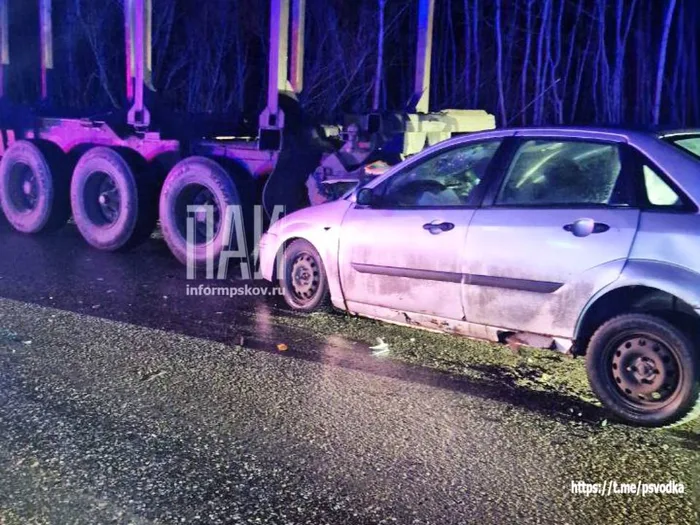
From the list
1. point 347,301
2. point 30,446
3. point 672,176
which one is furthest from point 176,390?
point 672,176

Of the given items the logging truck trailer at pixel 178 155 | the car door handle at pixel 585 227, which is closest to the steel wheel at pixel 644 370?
the car door handle at pixel 585 227

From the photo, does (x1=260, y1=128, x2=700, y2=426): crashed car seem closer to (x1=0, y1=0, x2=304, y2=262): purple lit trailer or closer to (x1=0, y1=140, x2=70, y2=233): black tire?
(x1=0, y1=0, x2=304, y2=262): purple lit trailer

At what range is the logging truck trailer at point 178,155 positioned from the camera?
22.9 feet

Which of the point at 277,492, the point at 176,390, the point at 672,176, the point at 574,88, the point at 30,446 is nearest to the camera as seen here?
the point at 277,492

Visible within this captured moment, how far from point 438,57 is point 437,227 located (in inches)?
421

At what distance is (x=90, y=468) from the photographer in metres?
3.22

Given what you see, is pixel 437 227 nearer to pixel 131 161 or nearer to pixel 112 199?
pixel 131 161

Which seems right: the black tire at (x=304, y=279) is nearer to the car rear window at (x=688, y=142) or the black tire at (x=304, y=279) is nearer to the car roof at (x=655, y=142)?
the car roof at (x=655, y=142)

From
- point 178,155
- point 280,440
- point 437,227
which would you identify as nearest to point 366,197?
point 437,227

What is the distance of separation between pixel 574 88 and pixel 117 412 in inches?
442

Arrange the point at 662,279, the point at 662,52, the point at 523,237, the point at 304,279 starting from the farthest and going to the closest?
the point at 662,52 < the point at 304,279 < the point at 523,237 < the point at 662,279

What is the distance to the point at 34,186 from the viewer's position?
29.4ft

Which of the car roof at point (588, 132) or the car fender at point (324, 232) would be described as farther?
the car fender at point (324, 232)

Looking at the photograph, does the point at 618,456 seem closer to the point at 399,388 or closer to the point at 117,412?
the point at 399,388
